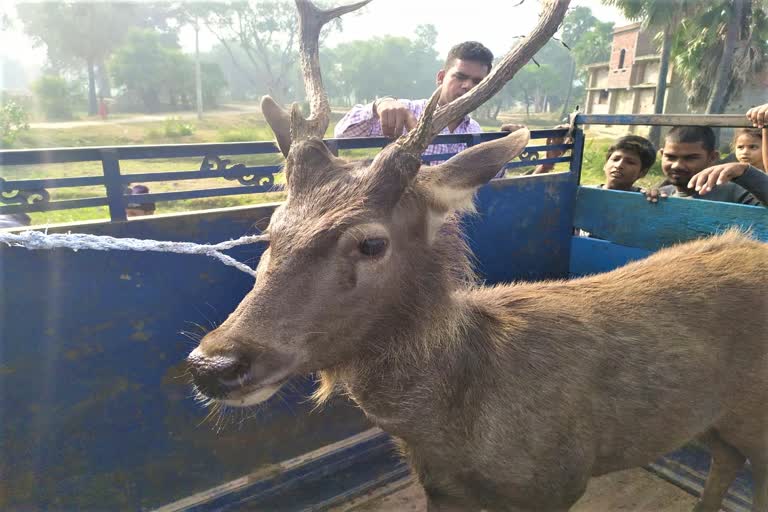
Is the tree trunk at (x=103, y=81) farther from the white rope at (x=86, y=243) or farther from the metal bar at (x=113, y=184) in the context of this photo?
the white rope at (x=86, y=243)

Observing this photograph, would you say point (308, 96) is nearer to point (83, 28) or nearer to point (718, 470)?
point (718, 470)

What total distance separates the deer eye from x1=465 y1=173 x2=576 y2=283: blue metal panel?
6.74 feet

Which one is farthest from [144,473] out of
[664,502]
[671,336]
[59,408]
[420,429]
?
[664,502]

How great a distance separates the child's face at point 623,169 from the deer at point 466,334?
2108 millimetres

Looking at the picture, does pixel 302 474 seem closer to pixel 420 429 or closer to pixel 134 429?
pixel 134 429

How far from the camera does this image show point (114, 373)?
2.61 m

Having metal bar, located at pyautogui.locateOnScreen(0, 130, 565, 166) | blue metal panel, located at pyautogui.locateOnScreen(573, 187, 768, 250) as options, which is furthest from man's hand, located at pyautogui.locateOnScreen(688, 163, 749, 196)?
metal bar, located at pyautogui.locateOnScreen(0, 130, 565, 166)

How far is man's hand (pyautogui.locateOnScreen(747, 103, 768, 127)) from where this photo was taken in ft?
10.2

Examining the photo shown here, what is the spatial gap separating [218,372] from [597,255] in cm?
406

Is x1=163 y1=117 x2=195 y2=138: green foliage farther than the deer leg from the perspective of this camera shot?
Yes

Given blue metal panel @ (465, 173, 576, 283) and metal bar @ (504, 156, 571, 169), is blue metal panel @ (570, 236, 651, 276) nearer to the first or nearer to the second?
blue metal panel @ (465, 173, 576, 283)

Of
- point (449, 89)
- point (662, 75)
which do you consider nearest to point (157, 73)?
point (662, 75)

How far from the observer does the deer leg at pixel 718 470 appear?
10.8 feet

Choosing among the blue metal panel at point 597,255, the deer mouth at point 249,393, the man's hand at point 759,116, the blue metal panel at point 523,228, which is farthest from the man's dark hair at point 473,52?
the deer mouth at point 249,393
